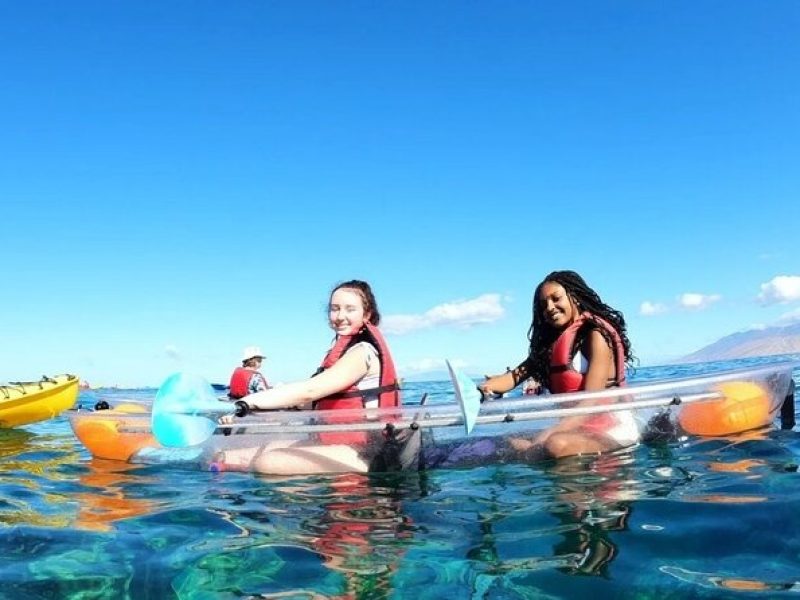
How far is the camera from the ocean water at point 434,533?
2.81 meters

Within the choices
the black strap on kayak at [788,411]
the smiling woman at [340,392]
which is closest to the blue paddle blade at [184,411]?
the smiling woman at [340,392]

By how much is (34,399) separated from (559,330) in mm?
10314

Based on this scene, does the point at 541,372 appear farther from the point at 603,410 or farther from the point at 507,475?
the point at 507,475

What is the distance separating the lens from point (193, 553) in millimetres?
3332

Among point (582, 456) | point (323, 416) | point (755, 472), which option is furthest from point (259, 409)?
point (755, 472)

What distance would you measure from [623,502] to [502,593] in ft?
4.80

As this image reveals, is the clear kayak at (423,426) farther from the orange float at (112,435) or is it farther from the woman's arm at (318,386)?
the orange float at (112,435)

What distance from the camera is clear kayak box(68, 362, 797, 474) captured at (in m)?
5.19

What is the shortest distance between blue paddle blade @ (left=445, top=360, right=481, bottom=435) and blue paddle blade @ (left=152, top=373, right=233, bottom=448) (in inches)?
67.5

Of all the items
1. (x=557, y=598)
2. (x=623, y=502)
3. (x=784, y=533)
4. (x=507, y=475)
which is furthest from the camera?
(x=507, y=475)

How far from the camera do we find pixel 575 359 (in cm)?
593

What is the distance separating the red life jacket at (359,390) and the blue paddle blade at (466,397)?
0.75m

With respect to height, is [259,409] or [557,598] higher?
[259,409]

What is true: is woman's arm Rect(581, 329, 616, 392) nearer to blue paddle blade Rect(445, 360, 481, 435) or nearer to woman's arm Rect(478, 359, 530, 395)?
woman's arm Rect(478, 359, 530, 395)
